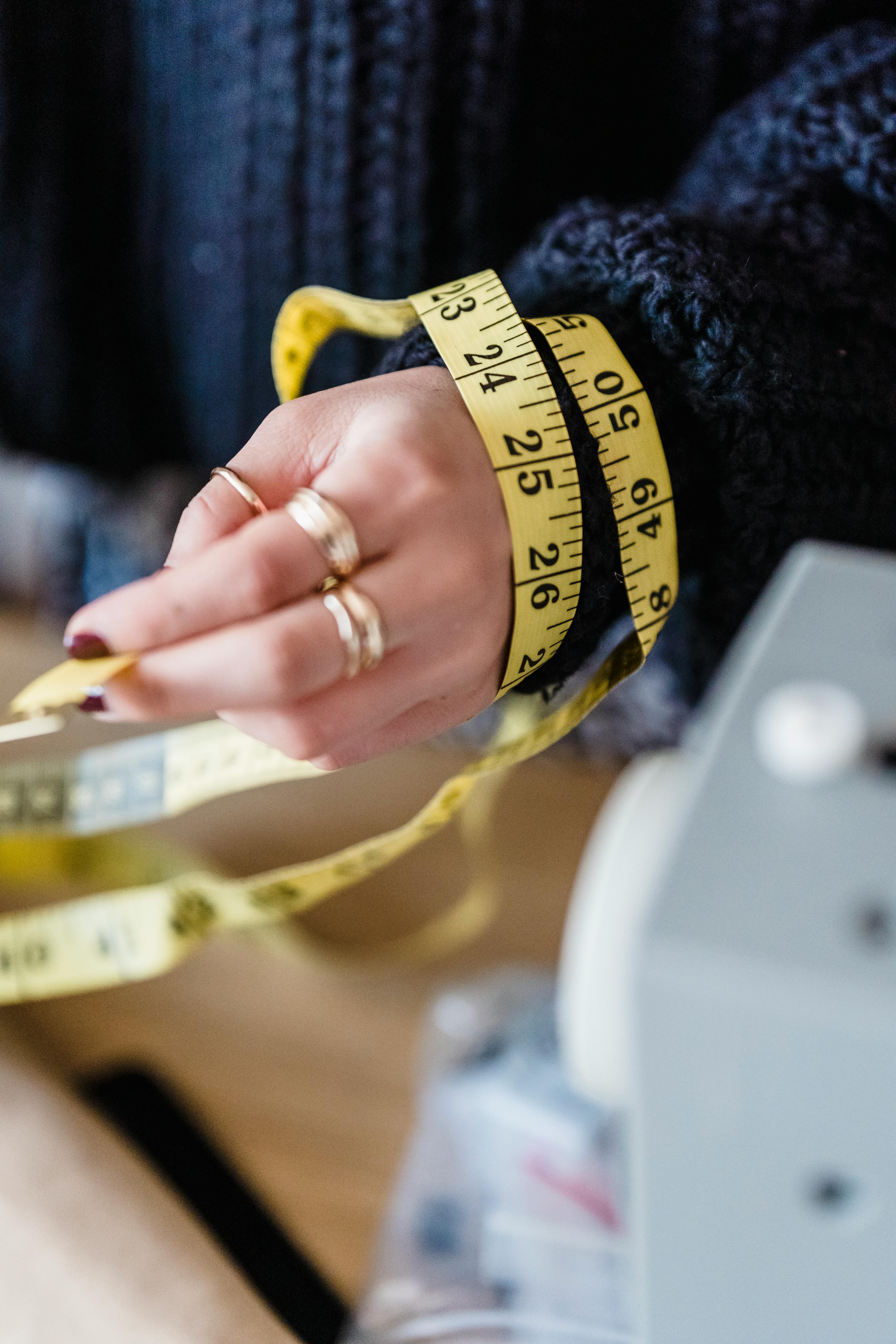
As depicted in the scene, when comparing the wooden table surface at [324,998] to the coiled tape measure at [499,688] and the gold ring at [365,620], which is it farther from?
the gold ring at [365,620]

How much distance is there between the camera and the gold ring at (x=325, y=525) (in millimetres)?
277

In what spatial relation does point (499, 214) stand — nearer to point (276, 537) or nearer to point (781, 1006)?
point (276, 537)

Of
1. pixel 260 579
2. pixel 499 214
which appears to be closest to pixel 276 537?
pixel 260 579

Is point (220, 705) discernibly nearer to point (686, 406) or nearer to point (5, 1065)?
point (686, 406)

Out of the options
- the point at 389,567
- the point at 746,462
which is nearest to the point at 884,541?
the point at 746,462

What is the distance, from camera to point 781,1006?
19cm

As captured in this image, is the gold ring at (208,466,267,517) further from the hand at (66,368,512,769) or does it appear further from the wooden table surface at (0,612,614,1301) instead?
the wooden table surface at (0,612,614,1301)

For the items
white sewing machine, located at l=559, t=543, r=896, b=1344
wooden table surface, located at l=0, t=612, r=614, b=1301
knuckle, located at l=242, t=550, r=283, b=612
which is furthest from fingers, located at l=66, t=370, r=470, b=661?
wooden table surface, located at l=0, t=612, r=614, b=1301

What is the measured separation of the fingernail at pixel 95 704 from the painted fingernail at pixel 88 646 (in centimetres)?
1

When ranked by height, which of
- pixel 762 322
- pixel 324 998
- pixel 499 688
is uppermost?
pixel 762 322

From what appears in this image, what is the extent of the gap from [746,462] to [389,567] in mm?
161

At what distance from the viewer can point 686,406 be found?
37 cm

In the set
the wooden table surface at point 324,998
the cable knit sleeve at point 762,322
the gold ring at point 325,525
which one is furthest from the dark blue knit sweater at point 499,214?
the wooden table surface at point 324,998

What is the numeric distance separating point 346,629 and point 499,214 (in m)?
0.36
